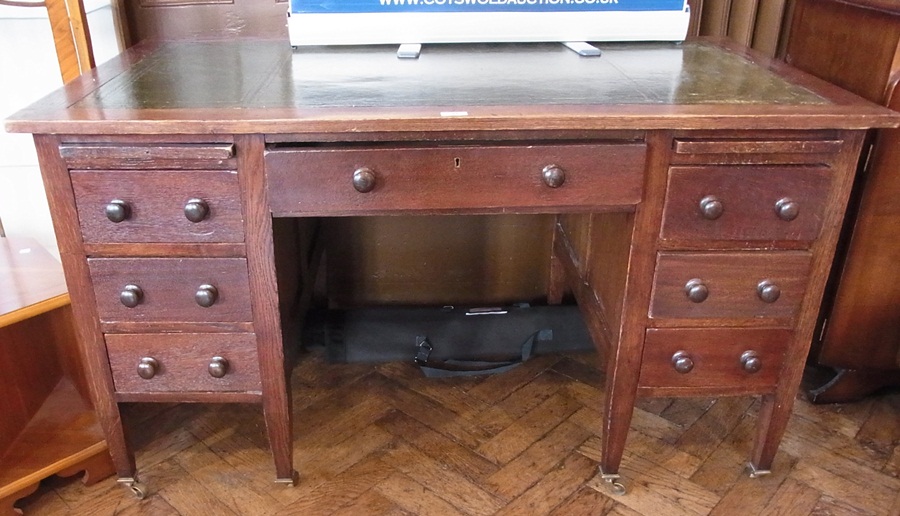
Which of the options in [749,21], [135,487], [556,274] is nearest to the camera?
[135,487]

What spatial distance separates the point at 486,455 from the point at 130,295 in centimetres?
71

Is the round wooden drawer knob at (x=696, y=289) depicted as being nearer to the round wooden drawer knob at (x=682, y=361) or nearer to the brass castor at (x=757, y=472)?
the round wooden drawer knob at (x=682, y=361)

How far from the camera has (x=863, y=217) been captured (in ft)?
4.34

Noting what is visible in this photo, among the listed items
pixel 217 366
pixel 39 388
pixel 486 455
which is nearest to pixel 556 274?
pixel 486 455

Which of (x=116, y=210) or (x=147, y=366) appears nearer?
(x=116, y=210)

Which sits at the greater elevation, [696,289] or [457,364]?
[696,289]

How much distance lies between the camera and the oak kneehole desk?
0.99m

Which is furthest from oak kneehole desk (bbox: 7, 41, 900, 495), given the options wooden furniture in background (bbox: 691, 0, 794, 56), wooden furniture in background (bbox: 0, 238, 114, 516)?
wooden furniture in background (bbox: 691, 0, 794, 56)

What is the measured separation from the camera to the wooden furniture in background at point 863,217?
1267 millimetres

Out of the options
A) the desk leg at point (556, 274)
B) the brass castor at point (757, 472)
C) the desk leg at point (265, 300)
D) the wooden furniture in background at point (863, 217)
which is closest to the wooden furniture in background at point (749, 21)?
the wooden furniture in background at point (863, 217)

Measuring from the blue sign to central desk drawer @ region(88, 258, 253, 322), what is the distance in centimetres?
57

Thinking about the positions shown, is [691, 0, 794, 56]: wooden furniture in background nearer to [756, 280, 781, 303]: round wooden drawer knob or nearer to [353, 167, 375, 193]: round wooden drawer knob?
[756, 280, 781, 303]: round wooden drawer knob

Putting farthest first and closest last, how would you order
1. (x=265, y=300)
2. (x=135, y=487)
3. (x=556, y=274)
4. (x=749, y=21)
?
(x=556, y=274)
(x=749, y=21)
(x=135, y=487)
(x=265, y=300)

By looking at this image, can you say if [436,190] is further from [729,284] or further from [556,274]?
[556,274]
